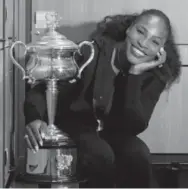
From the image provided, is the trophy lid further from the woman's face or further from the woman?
the woman's face

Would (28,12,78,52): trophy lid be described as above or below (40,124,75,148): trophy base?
above

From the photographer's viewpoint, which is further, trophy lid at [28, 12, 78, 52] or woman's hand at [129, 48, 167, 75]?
woman's hand at [129, 48, 167, 75]

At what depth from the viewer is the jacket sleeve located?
230 cm

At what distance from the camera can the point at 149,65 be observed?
2.27 meters

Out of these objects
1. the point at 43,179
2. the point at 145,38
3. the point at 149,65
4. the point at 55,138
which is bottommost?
the point at 43,179

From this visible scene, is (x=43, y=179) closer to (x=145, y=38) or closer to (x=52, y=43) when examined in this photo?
(x=52, y=43)

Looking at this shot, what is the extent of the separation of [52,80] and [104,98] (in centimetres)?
26

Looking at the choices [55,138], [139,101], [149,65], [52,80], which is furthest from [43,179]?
[149,65]

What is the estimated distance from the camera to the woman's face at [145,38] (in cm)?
224

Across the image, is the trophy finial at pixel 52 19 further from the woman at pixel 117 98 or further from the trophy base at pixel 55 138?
the trophy base at pixel 55 138

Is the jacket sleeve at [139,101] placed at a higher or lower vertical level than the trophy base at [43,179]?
higher

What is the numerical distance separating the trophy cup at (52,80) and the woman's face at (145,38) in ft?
0.57

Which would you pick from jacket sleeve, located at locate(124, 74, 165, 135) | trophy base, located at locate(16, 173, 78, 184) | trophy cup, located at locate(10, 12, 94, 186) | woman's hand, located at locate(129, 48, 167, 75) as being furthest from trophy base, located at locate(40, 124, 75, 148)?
woman's hand, located at locate(129, 48, 167, 75)

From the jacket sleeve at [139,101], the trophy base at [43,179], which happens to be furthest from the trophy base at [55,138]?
the jacket sleeve at [139,101]
